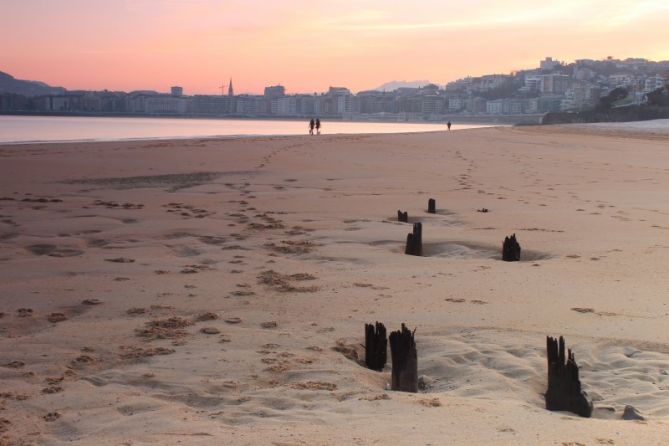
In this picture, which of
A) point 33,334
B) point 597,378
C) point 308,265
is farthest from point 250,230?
point 597,378

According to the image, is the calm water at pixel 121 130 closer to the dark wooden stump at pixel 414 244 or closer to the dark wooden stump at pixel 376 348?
the dark wooden stump at pixel 414 244

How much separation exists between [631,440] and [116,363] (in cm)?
263

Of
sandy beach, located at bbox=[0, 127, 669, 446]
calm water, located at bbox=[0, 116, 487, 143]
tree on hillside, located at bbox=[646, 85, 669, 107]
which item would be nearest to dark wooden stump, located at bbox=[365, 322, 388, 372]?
sandy beach, located at bbox=[0, 127, 669, 446]

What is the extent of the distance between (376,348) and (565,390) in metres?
1.12

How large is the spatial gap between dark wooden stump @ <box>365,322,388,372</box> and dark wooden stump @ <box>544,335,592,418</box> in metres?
0.98

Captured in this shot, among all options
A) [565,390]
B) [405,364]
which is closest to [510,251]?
[405,364]

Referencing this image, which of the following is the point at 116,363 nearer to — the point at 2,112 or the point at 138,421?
the point at 138,421

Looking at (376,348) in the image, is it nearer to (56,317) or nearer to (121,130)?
(56,317)

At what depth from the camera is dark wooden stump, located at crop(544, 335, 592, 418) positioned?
360cm

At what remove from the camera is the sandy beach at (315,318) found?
11.2 ft

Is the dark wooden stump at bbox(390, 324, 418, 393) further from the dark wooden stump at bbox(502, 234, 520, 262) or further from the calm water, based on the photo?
the calm water

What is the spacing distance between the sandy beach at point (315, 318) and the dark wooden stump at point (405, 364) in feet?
0.41

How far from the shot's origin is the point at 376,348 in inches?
173

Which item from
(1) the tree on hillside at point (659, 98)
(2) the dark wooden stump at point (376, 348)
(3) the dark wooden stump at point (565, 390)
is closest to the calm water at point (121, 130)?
(1) the tree on hillside at point (659, 98)
